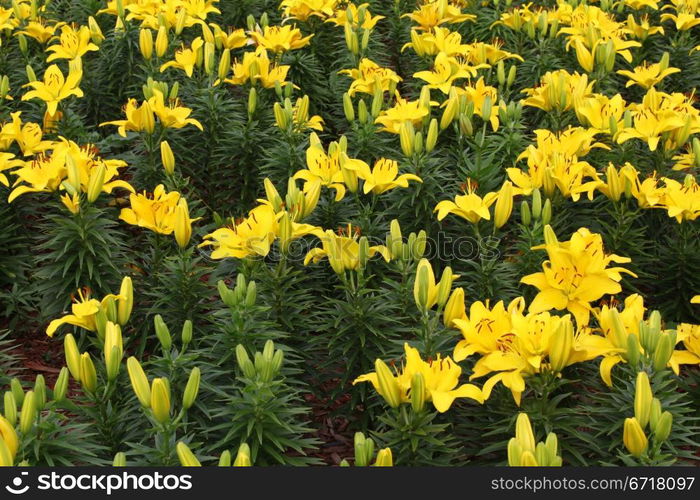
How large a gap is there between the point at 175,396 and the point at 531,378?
1.35 meters

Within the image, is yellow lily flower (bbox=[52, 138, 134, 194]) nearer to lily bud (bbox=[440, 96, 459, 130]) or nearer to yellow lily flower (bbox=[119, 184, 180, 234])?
yellow lily flower (bbox=[119, 184, 180, 234])

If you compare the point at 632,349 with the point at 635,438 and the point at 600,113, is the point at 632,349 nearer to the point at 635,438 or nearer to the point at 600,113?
the point at 635,438

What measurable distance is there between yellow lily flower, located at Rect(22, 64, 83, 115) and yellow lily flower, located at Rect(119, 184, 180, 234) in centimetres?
130

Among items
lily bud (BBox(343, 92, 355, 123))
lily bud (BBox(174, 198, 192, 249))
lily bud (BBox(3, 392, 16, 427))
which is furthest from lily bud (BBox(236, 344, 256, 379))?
lily bud (BBox(343, 92, 355, 123))

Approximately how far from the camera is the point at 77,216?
3.90 metres

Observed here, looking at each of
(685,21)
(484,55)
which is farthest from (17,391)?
(685,21)

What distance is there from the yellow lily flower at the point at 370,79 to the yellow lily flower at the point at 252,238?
1724 mm

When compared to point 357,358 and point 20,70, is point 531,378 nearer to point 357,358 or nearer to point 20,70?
point 357,358

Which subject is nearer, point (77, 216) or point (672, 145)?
point (77, 216)

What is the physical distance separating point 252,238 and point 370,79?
1960 mm

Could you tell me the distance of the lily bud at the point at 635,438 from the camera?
106 inches

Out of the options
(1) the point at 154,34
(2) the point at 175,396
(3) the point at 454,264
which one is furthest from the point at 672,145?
(1) the point at 154,34

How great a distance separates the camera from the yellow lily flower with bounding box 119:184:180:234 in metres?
3.86

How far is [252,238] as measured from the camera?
11.9 feet
